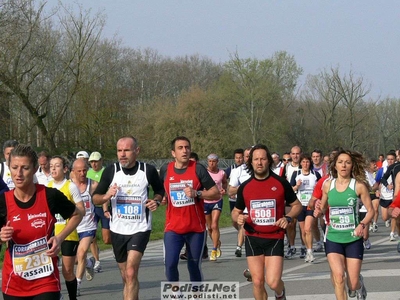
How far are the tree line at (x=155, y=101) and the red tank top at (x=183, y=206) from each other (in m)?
17.4

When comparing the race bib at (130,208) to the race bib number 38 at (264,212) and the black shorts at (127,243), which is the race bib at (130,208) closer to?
the black shorts at (127,243)

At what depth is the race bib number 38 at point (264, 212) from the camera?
7746mm

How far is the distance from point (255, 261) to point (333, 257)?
902 mm

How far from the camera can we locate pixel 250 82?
63281 mm

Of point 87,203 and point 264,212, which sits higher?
point 87,203

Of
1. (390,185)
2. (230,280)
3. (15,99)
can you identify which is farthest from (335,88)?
(230,280)

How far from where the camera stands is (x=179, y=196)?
8.92 metres

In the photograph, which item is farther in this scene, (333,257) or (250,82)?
(250,82)

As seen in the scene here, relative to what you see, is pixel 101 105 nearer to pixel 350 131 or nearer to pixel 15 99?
pixel 15 99

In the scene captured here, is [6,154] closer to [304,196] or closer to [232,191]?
[232,191]

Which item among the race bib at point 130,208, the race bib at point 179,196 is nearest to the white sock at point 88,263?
the race bib at point 179,196

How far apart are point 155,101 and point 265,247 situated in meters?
64.3

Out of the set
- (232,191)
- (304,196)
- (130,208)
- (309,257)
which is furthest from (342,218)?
(304,196)

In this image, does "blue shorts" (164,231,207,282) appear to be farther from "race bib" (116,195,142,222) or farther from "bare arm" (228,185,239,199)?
"bare arm" (228,185,239,199)
